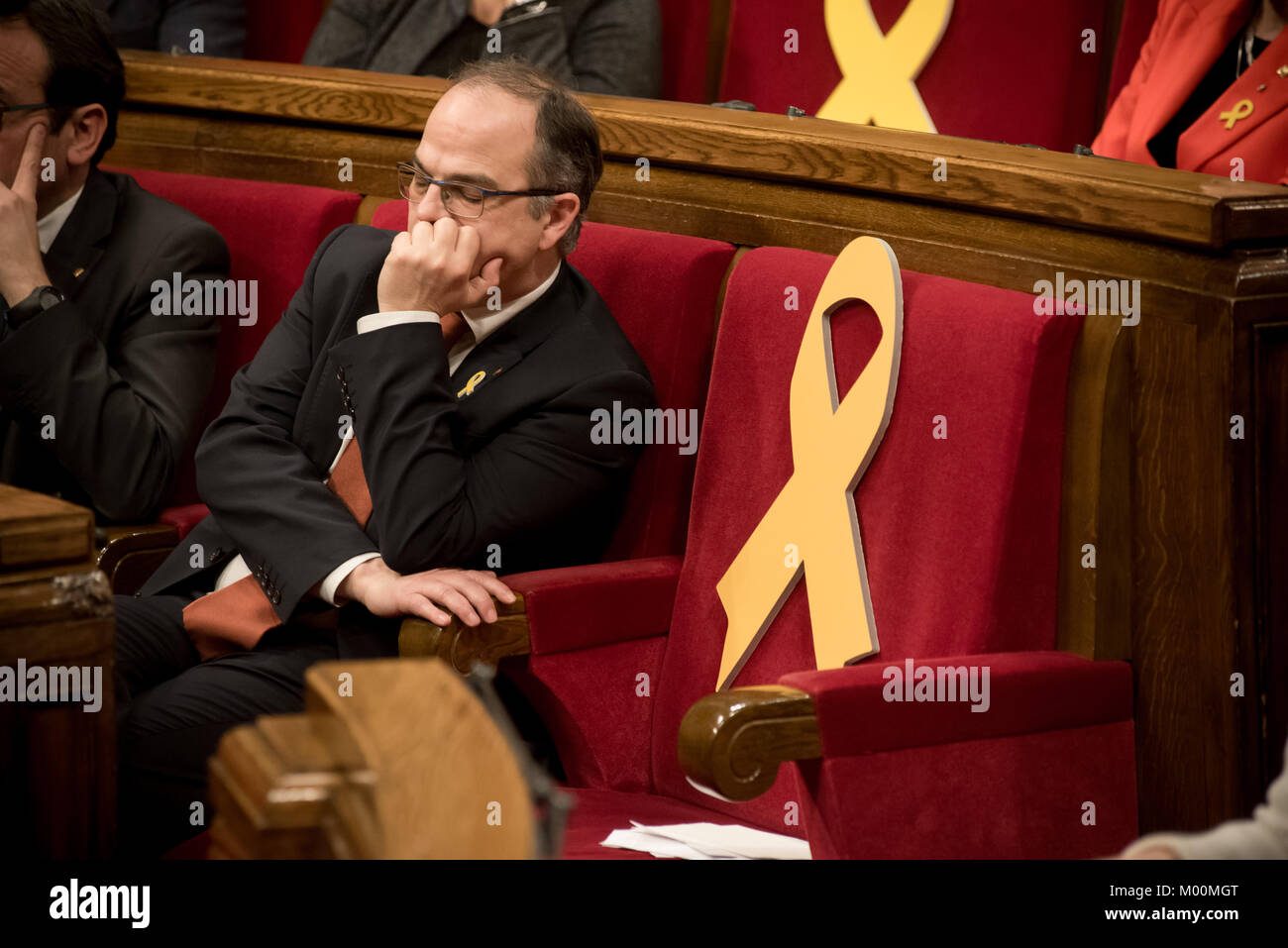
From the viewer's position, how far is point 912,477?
139 cm

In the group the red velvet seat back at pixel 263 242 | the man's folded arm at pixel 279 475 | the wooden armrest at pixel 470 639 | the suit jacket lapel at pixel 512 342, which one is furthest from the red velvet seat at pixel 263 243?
the wooden armrest at pixel 470 639

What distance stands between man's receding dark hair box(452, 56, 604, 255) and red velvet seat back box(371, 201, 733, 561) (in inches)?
3.1

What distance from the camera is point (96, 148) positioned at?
193cm

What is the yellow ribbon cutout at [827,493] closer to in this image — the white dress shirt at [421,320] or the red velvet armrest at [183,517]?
the white dress shirt at [421,320]

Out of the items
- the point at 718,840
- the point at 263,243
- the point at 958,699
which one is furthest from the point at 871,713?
the point at 263,243

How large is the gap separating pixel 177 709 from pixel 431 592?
0.29 metres

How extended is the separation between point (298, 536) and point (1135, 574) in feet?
2.62

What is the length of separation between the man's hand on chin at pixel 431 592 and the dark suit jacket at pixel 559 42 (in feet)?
3.43

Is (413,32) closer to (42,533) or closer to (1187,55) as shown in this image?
(1187,55)

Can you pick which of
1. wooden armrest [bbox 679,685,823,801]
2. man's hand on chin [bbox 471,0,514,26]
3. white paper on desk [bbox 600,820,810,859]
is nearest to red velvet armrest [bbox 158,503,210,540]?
white paper on desk [bbox 600,820,810,859]

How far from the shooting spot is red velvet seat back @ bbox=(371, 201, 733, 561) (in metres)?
1.62

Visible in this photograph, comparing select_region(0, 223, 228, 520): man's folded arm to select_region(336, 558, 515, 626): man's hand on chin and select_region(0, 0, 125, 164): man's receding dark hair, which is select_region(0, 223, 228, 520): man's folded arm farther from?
select_region(336, 558, 515, 626): man's hand on chin
